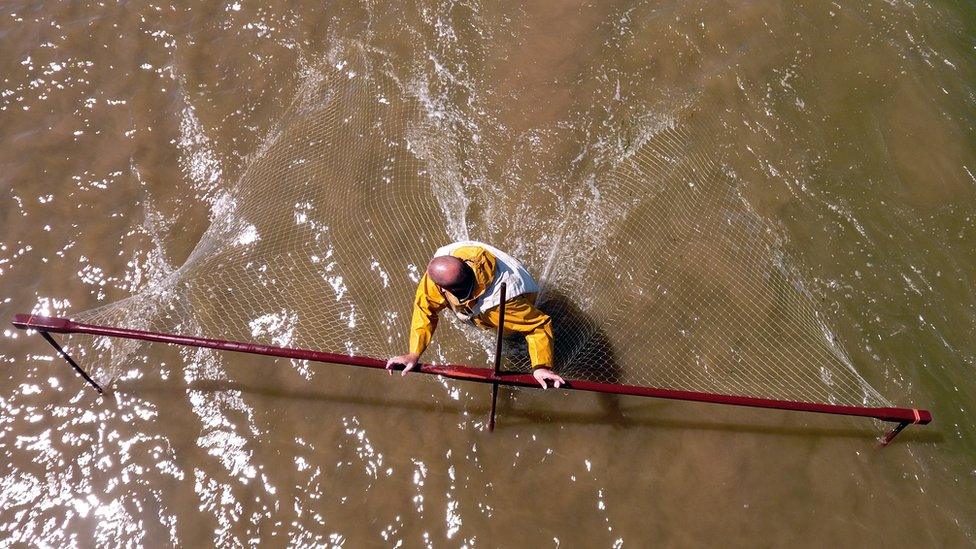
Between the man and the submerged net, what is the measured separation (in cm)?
64

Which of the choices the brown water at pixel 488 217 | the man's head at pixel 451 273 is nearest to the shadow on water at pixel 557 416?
the brown water at pixel 488 217

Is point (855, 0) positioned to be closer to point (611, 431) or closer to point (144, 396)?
point (611, 431)

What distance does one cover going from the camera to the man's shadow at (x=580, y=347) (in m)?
4.42

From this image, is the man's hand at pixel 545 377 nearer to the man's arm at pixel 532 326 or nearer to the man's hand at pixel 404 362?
the man's arm at pixel 532 326

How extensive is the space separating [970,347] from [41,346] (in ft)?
24.4

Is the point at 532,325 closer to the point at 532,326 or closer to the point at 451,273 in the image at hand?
the point at 532,326

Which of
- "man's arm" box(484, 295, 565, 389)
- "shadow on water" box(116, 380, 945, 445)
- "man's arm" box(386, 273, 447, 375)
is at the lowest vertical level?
"shadow on water" box(116, 380, 945, 445)

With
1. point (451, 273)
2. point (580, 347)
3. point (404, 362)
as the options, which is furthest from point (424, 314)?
point (580, 347)

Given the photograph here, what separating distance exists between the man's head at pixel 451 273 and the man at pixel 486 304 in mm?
98

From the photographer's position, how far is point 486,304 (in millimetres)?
3814

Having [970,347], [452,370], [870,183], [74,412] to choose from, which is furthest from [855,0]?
[74,412]

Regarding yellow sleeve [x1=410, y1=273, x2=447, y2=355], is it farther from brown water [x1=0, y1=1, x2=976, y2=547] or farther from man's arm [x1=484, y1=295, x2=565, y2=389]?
brown water [x1=0, y1=1, x2=976, y2=547]

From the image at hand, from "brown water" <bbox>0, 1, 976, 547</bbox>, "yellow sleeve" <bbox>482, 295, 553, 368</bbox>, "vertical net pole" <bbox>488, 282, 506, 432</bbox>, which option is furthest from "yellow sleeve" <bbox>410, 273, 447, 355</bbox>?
"brown water" <bbox>0, 1, 976, 547</bbox>

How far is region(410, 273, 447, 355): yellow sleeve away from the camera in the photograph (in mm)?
3844
